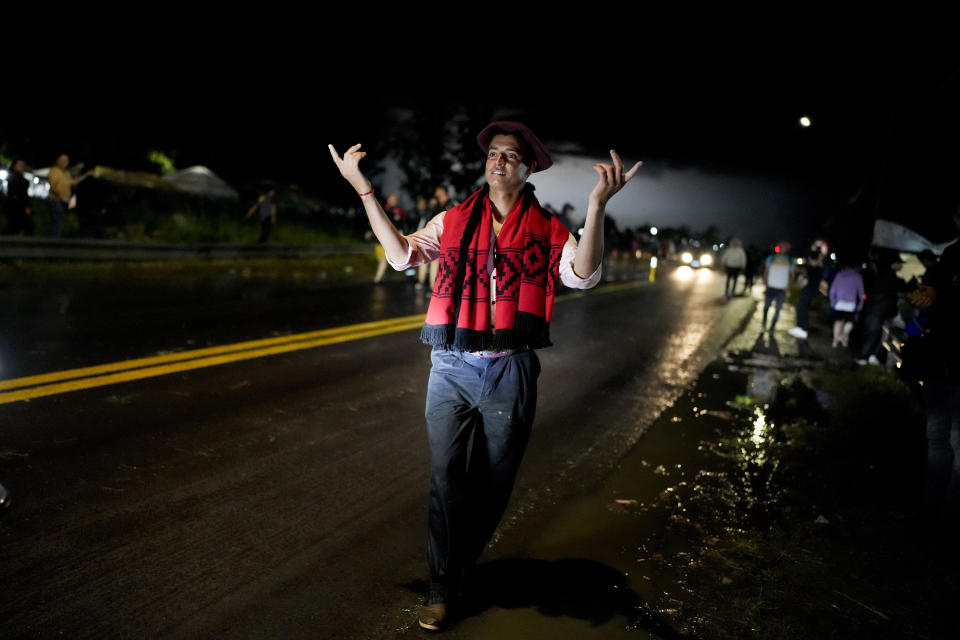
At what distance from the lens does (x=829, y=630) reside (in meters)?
3.35

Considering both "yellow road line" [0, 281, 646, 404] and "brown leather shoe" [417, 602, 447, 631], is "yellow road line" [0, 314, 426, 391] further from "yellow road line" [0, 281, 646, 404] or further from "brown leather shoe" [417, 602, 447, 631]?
"brown leather shoe" [417, 602, 447, 631]

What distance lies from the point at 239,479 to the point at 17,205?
44.6 feet

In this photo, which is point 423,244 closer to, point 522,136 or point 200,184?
point 522,136

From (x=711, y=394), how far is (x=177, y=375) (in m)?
5.79

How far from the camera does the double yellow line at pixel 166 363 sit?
6.01 metres

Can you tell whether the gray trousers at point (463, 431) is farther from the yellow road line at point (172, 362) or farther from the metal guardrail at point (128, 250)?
the metal guardrail at point (128, 250)

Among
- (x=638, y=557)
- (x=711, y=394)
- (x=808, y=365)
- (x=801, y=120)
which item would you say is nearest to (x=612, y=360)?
(x=711, y=394)

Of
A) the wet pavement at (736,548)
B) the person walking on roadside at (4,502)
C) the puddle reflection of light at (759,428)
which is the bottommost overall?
the wet pavement at (736,548)

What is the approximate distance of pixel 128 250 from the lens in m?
16.4

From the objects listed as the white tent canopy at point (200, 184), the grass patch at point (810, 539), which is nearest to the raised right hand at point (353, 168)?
the grass patch at point (810, 539)

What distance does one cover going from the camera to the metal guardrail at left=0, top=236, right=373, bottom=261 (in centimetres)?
1397

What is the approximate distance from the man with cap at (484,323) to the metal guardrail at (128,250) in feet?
44.7

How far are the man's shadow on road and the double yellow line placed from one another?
13.8ft

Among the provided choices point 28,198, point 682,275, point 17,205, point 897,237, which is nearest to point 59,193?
point 28,198
